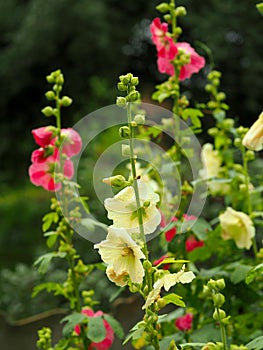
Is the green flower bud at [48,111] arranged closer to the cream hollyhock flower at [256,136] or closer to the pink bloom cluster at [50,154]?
the pink bloom cluster at [50,154]

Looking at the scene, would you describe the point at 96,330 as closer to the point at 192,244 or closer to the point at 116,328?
the point at 116,328

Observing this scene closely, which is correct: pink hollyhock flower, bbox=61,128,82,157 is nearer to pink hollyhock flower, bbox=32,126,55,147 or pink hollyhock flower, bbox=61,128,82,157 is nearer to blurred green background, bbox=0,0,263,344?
pink hollyhock flower, bbox=32,126,55,147

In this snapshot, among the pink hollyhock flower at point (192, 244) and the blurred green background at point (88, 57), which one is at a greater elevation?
the pink hollyhock flower at point (192, 244)

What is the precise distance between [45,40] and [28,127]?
0.99 m

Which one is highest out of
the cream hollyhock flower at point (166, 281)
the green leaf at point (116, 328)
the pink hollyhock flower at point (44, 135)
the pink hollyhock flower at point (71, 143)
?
the cream hollyhock flower at point (166, 281)

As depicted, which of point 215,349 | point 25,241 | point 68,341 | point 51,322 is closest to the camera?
point 215,349

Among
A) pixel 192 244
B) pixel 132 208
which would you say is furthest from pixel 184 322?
pixel 132 208

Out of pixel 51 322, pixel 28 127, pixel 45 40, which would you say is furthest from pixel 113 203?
pixel 28 127

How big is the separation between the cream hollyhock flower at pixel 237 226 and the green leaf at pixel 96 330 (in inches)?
10.2

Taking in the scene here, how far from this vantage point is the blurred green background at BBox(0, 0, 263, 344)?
5.86m

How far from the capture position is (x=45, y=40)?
267 inches

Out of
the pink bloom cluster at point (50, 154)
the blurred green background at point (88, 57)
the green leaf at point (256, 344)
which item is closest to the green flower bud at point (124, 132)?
the green leaf at point (256, 344)

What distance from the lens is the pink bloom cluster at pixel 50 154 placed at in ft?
3.84

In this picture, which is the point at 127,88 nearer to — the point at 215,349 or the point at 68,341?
the point at 215,349
